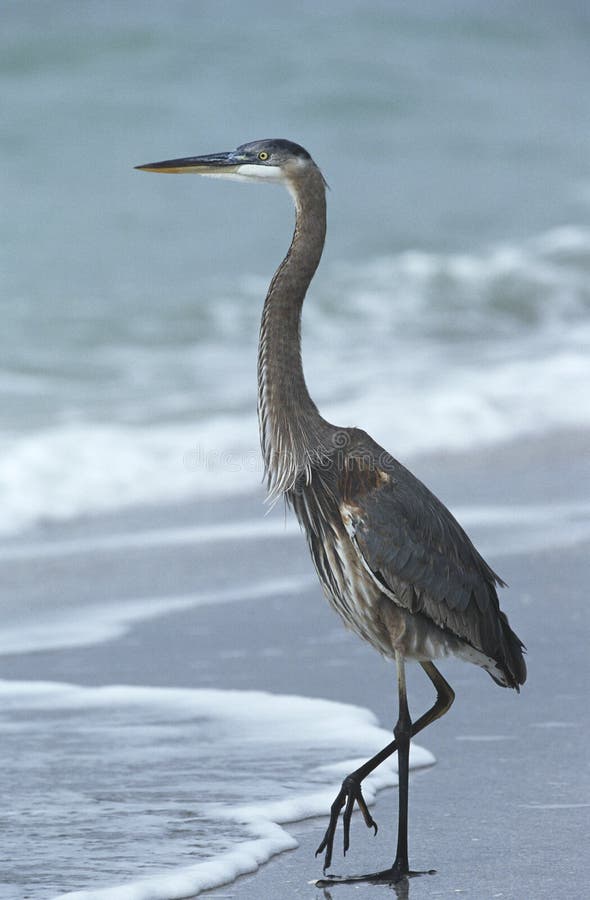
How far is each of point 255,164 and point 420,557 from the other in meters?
1.22

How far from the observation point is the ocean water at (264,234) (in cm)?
936

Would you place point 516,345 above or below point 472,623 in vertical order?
above

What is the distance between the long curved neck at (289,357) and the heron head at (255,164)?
1.6 inches

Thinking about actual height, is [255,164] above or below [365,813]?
above

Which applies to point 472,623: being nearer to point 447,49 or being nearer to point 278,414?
point 278,414

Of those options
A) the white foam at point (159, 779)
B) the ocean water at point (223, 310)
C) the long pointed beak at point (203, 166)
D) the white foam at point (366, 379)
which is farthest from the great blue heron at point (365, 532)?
the white foam at point (366, 379)

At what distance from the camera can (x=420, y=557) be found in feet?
12.7

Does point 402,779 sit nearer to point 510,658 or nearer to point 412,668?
point 510,658

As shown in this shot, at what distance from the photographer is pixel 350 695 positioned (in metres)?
5.04

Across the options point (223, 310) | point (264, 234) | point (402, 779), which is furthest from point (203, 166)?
point (264, 234)

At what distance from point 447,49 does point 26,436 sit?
11.5m

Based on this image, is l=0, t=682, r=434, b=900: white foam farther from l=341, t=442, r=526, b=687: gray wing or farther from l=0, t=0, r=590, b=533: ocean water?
l=0, t=0, r=590, b=533: ocean water

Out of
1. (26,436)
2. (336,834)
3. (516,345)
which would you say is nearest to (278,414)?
(336,834)

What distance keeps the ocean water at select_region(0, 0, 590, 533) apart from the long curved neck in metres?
3.55
